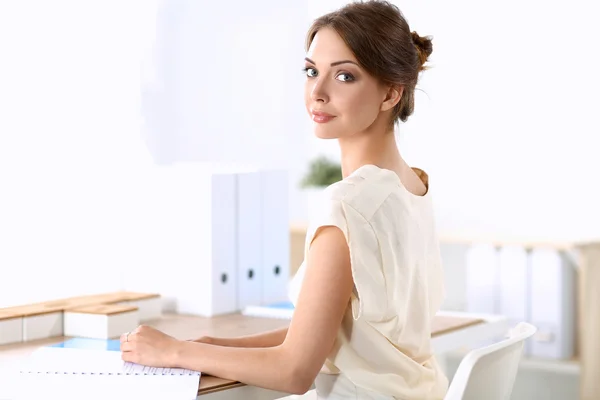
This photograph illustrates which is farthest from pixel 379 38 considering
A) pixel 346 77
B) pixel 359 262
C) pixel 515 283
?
pixel 515 283

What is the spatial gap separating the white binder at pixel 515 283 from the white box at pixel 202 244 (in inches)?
57.4

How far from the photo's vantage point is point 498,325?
7.27 ft

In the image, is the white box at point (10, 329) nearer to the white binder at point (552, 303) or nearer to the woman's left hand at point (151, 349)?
the woman's left hand at point (151, 349)

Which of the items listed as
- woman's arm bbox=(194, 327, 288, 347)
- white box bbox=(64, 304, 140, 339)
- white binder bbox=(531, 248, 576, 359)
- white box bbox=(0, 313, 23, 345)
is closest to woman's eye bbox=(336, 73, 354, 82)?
woman's arm bbox=(194, 327, 288, 347)

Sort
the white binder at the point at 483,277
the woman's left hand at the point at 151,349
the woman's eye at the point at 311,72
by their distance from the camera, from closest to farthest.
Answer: the woman's left hand at the point at 151,349 → the woman's eye at the point at 311,72 → the white binder at the point at 483,277

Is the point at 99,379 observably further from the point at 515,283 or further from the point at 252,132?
the point at 252,132

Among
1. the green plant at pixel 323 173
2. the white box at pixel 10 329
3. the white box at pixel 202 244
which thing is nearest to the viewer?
the white box at pixel 10 329

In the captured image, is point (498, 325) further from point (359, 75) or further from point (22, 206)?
point (22, 206)

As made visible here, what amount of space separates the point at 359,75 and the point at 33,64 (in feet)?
3.98

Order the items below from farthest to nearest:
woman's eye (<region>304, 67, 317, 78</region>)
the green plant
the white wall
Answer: the white wall, the green plant, woman's eye (<region>304, 67, 317, 78</region>)

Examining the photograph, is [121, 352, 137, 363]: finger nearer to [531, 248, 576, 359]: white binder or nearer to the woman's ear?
the woman's ear

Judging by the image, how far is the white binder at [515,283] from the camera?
11.0 ft

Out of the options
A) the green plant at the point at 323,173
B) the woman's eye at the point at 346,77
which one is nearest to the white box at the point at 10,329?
the woman's eye at the point at 346,77

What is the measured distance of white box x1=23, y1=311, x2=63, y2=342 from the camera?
1848mm
